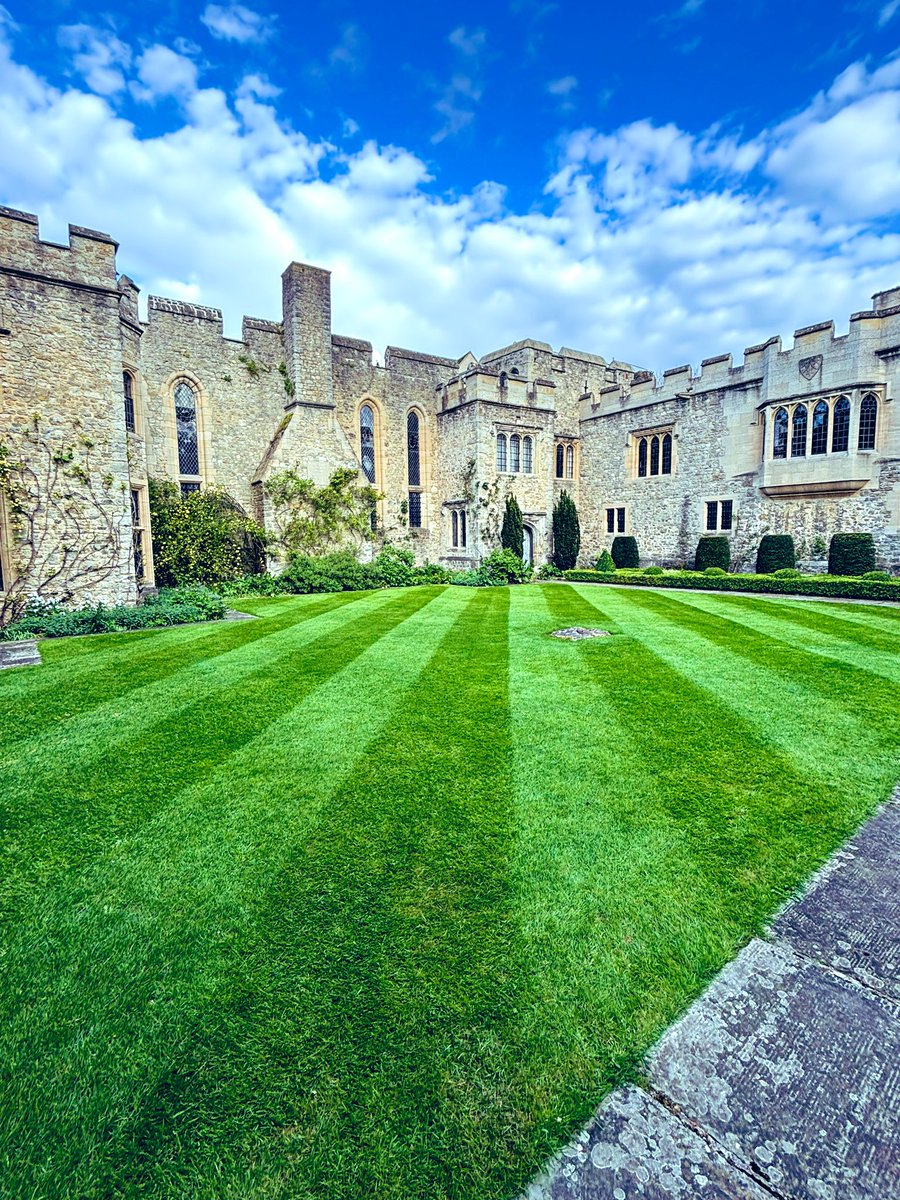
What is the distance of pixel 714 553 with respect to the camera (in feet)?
66.4

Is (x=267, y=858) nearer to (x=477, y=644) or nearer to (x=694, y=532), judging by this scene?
(x=477, y=644)

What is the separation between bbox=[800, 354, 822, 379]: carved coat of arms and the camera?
17312mm

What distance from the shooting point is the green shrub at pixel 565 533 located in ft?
81.3

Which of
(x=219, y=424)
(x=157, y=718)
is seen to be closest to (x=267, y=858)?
(x=157, y=718)

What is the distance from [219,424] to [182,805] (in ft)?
63.8

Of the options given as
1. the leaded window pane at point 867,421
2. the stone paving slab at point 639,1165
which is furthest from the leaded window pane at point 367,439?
the stone paving slab at point 639,1165

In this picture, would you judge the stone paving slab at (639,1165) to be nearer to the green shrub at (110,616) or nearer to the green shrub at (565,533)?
the green shrub at (110,616)

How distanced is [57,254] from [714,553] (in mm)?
21057

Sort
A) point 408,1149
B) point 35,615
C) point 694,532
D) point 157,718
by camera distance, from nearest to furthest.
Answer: point 408,1149 < point 157,718 < point 35,615 < point 694,532

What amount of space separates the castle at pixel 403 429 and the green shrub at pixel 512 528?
2.35ft

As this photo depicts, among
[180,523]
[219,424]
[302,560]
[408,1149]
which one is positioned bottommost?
[408,1149]

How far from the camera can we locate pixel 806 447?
1802 centimetres

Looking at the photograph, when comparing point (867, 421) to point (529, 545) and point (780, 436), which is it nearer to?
point (780, 436)

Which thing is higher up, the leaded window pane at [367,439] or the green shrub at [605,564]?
the leaded window pane at [367,439]
